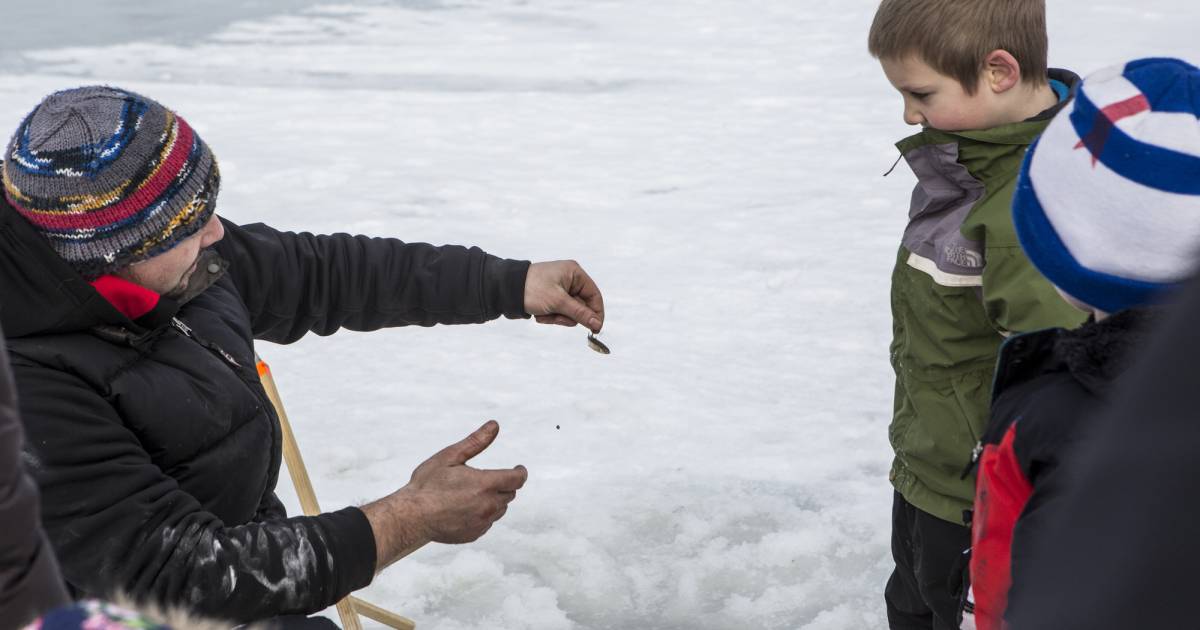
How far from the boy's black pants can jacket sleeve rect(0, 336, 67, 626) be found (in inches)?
58.1

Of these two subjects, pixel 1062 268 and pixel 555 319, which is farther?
pixel 555 319

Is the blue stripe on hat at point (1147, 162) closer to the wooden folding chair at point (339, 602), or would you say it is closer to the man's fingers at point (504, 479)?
the man's fingers at point (504, 479)

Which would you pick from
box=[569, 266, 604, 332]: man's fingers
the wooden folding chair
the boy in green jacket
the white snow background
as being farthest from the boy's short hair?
the wooden folding chair

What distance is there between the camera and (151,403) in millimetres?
2066

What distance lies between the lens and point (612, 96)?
8.77m

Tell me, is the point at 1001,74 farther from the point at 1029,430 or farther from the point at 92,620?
the point at 92,620

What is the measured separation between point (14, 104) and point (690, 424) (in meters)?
6.08

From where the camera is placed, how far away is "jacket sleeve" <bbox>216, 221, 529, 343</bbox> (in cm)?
275

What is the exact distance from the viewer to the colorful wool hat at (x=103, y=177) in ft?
6.54

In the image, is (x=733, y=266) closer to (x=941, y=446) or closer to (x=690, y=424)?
(x=690, y=424)

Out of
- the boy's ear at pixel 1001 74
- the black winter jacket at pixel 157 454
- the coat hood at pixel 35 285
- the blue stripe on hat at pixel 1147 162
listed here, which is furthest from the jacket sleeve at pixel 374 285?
the blue stripe on hat at pixel 1147 162

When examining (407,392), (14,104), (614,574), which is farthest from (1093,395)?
(14,104)

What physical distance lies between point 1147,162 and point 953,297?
0.91 meters

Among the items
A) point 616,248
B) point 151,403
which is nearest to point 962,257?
point 151,403
